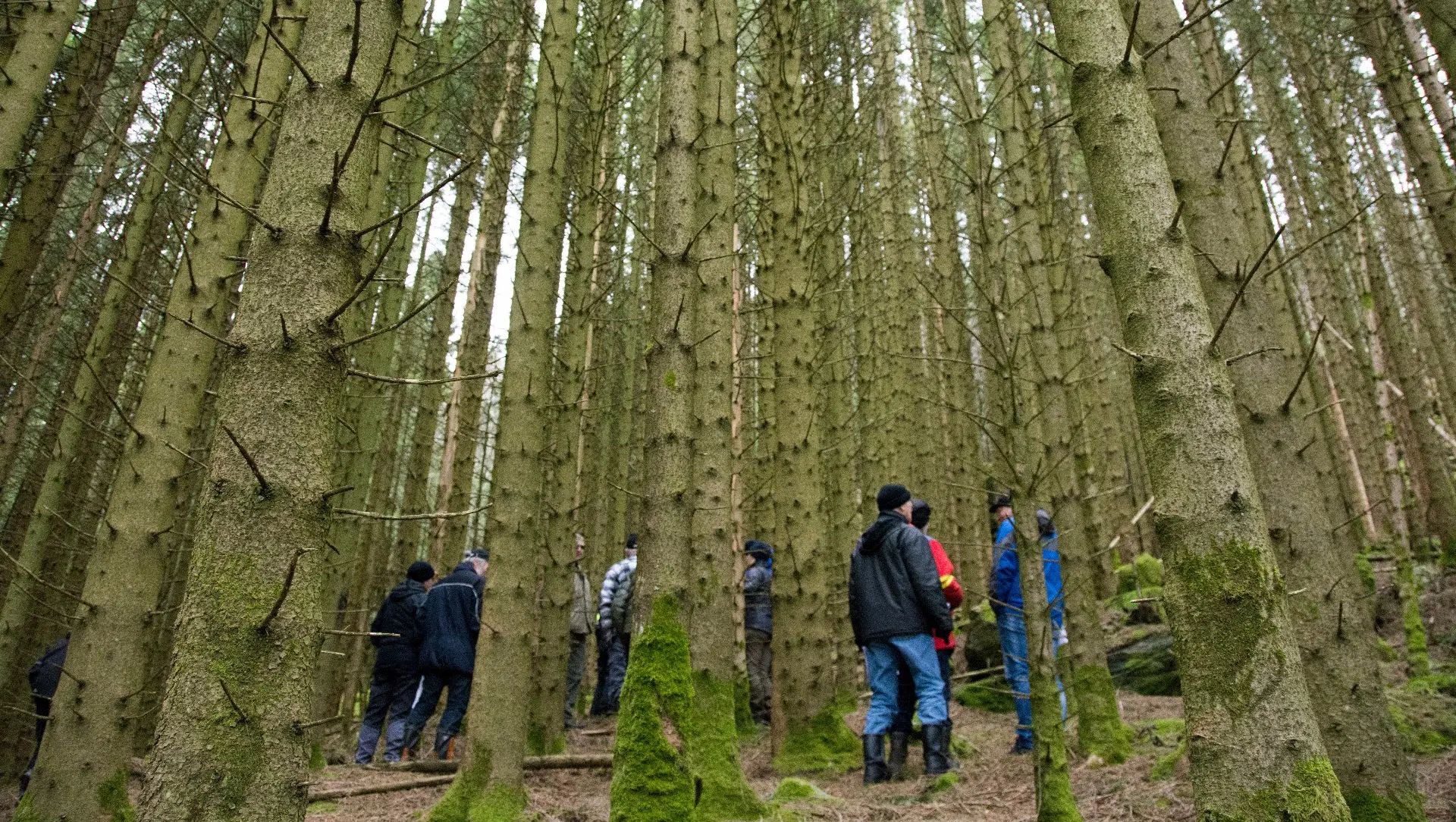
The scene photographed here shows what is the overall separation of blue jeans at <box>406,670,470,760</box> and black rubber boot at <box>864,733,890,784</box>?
3481 mm

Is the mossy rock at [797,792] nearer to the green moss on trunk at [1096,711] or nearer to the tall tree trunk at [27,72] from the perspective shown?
the green moss on trunk at [1096,711]

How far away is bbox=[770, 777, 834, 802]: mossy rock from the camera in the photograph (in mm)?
4445

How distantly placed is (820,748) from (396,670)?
153 inches

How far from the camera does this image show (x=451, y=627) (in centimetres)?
686

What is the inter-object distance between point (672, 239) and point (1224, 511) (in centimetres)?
240

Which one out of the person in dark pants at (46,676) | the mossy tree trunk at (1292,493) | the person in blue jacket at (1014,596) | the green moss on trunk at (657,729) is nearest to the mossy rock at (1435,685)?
the person in blue jacket at (1014,596)

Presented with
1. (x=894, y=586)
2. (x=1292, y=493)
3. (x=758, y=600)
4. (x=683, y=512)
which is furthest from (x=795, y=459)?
(x=1292, y=493)

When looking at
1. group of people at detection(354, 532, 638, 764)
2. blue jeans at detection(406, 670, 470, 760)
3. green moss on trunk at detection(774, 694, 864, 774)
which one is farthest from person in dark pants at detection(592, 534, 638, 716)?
green moss on trunk at detection(774, 694, 864, 774)

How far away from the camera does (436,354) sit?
1074cm

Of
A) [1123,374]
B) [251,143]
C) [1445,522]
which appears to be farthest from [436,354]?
[1123,374]

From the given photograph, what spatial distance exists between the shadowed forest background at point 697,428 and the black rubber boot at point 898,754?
0.39 m

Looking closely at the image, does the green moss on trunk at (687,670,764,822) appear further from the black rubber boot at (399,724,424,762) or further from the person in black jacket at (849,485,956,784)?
the black rubber boot at (399,724,424,762)

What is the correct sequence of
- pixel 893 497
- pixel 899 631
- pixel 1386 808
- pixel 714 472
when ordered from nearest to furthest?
pixel 1386 808 → pixel 714 472 → pixel 899 631 → pixel 893 497

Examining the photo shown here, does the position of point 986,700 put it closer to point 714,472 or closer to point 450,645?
point 450,645
